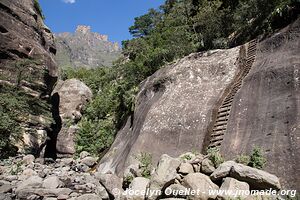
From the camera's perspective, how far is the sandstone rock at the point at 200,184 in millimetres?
7895

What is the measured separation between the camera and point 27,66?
2495cm

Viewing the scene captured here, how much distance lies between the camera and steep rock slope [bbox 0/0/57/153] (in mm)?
23656

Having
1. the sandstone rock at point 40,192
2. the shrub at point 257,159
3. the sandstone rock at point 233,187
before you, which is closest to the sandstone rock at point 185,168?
the sandstone rock at point 233,187

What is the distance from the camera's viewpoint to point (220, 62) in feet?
51.6

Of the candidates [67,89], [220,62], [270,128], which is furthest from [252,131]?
[67,89]

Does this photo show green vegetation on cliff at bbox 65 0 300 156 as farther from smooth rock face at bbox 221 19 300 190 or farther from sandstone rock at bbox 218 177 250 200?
sandstone rock at bbox 218 177 250 200

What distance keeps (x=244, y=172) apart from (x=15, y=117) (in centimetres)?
1752

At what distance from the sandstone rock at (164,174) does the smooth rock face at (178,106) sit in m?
3.22

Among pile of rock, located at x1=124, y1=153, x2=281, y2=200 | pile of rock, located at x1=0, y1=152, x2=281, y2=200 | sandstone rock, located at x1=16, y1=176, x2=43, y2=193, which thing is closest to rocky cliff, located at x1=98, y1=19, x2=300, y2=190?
pile of rock, located at x1=124, y1=153, x2=281, y2=200

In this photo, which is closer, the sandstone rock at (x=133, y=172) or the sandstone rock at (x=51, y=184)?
the sandstone rock at (x=133, y=172)

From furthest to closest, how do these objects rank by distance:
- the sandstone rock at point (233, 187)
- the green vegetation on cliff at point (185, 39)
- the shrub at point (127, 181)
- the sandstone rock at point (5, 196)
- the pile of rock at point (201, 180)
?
the green vegetation on cliff at point (185, 39), the shrub at point (127, 181), the sandstone rock at point (5, 196), the pile of rock at point (201, 180), the sandstone rock at point (233, 187)

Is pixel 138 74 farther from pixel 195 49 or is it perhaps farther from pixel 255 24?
pixel 255 24

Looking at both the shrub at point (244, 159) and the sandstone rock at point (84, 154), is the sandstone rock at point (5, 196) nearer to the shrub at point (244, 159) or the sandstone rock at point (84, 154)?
the shrub at point (244, 159)

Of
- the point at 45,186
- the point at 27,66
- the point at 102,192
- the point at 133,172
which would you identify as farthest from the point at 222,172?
the point at 27,66
